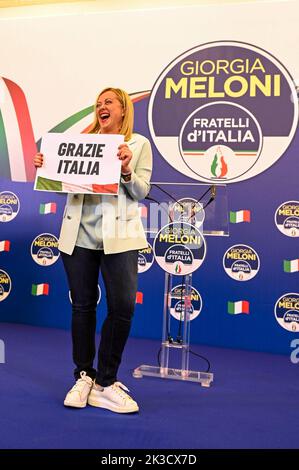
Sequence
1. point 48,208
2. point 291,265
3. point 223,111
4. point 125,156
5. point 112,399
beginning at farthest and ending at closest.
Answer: point 48,208 → point 223,111 → point 291,265 → point 112,399 → point 125,156

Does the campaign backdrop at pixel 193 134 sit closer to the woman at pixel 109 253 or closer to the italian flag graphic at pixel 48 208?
the italian flag graphic at pixel 48 208

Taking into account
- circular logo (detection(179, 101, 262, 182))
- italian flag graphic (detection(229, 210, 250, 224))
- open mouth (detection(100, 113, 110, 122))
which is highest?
circular logo (detection(179, 101, 262, 182))

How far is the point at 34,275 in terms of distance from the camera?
3898mm

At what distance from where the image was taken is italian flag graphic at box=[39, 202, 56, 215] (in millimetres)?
3852

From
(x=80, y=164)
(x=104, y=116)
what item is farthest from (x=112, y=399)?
(x=104, y=116)

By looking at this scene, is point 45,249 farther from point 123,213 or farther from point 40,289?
point 123,213

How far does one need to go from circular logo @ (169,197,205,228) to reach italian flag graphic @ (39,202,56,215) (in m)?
1.37

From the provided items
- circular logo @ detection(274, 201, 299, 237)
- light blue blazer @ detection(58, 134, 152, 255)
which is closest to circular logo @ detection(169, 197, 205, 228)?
light blue blazer @ detection(58, 134, 152, 255)

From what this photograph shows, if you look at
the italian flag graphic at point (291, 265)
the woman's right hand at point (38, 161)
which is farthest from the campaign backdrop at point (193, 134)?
the woman's right hand at point (38, 161)

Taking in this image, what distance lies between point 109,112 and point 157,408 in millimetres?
1400

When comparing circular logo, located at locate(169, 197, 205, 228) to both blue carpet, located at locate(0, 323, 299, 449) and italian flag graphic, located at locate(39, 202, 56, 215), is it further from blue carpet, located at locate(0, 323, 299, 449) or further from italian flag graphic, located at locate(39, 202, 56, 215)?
italian flag graphic, located at locate(39, 202, 56, 215)

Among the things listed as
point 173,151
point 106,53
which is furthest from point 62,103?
point 173,151

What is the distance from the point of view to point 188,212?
2803 mm

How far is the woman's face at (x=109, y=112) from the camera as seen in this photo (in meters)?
2.19
